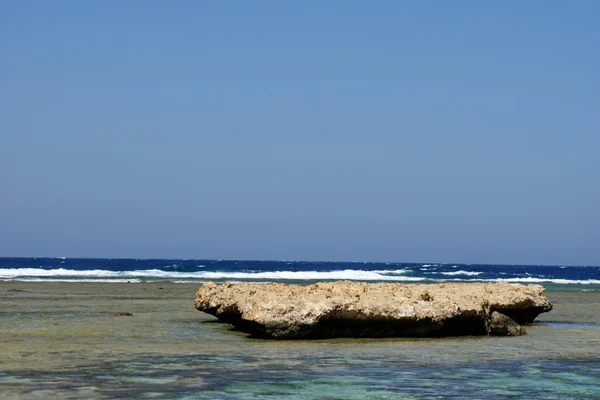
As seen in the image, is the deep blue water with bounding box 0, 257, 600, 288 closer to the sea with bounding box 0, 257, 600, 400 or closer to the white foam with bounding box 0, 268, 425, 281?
the white foam with bounding box 0, 268, 425, 281

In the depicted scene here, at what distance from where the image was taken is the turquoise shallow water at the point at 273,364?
9.52 meters

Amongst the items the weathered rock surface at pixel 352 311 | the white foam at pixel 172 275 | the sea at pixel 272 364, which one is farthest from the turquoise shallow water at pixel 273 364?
the white foam at pixel 172 275

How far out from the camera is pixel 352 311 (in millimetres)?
15203

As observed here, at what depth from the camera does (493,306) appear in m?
17.8

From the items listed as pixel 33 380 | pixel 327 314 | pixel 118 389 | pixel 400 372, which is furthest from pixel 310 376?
pixel 327 314

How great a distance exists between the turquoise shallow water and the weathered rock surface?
417 mm

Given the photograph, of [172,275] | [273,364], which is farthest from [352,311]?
[172,275]

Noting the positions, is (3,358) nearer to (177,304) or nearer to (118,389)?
(118,389)

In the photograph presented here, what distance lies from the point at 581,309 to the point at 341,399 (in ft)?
61.9

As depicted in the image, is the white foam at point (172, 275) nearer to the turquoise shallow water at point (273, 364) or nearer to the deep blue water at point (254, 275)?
the deep blue water at point (254, 275)

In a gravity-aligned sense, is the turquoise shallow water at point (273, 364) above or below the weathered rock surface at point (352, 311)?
below

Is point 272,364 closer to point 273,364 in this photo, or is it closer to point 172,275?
point 273,364

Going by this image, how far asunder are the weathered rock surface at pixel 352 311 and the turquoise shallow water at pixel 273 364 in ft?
1.37

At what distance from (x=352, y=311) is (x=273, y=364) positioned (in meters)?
3.78
